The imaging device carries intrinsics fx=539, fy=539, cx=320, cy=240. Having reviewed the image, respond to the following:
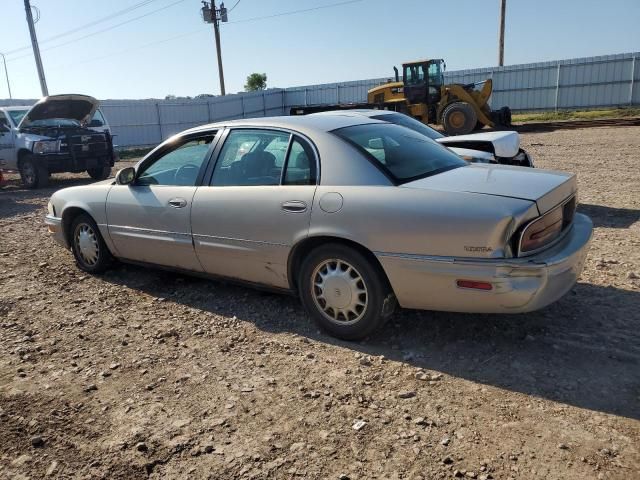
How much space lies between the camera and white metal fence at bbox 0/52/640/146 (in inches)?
1035

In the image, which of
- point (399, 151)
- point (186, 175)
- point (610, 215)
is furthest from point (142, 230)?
point (610, 215)

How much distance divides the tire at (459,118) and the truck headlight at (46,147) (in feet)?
44.1

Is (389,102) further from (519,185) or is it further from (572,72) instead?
(519,185)

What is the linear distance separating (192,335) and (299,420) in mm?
1431

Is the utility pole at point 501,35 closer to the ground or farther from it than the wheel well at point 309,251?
farther from it

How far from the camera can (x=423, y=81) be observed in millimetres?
21297

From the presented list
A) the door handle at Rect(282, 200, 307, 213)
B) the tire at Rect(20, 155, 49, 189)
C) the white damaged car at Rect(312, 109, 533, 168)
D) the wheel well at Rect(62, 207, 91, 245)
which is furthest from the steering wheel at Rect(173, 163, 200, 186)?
the tire at Rect(20, 155, 49, 189)

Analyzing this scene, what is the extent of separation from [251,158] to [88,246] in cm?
226

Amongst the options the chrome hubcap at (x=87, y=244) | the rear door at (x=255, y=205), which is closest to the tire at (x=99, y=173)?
the chrome hubcap at (x=87, y=244)

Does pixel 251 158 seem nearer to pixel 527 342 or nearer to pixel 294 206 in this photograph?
pixel 294 206

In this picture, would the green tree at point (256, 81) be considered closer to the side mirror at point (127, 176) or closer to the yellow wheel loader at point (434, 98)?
the yellow wheel loader at point (434, 98)

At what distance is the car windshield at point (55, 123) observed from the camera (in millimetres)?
12531

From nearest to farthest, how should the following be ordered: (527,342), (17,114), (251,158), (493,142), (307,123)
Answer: (527,342), (307,123), (251,158), (493,142), (17,114)

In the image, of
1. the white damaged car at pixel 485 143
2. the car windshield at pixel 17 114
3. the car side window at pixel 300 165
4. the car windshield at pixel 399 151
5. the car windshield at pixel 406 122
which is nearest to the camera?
the car windshield at pixel 399 151
